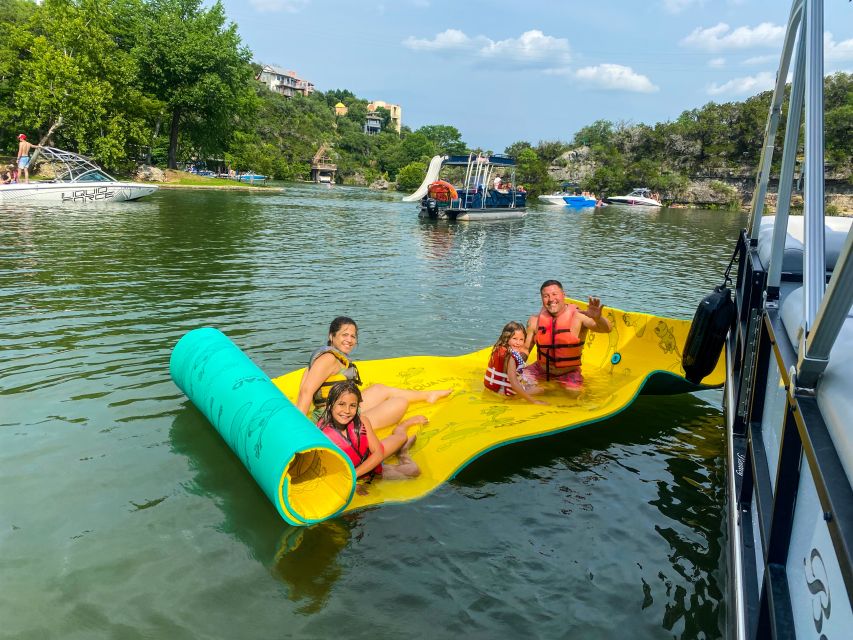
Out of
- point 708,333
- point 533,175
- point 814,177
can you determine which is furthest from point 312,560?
point 533,175

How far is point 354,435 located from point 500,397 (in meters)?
2.25

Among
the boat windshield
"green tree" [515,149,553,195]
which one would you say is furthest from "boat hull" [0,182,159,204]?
"green tree" [515,149,553,195]

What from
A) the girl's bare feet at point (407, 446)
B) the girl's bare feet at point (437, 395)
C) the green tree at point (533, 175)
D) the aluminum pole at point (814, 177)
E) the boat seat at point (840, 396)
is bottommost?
the girl's bare feet at point (407, 446)

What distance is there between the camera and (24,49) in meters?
42.9

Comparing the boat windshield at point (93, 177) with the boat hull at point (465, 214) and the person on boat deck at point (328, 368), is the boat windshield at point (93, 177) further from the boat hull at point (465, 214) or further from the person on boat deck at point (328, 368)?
the person on boat deck at point (328, 368)

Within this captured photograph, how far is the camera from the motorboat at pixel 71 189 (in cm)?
2811

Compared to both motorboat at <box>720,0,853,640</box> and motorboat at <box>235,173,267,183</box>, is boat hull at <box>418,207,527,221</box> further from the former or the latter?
motorboat at <box>235,173,267,183</box>

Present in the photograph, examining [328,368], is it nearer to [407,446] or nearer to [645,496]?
[407,446]

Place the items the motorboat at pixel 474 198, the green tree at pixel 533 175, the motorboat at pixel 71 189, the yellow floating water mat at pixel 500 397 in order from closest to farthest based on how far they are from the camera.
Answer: the yellow floating water mat at pixel 500 397
the motorboat at pixel 71 189
the motorboat at pixel 474 198
the green tree at pixel 533 175

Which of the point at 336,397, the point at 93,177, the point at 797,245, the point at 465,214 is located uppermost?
the point at 797,245

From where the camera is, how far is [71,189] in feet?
93.8

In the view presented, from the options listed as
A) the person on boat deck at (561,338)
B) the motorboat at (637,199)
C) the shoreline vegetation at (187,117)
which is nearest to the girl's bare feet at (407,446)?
the person on boat deck at (561,338)

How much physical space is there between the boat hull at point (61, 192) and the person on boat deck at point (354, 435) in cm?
2804

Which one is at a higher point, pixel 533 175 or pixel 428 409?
pixel 533 175
